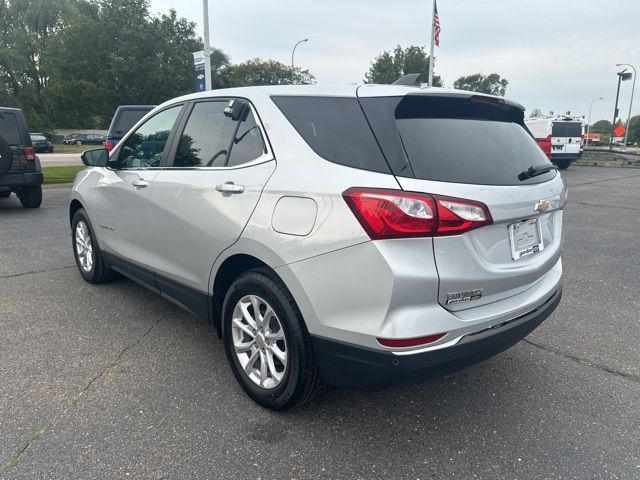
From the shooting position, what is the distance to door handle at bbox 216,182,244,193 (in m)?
2.66

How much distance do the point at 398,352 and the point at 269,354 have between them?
0.84m

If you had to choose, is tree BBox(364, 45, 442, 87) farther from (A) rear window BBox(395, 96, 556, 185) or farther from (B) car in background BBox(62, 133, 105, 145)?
(A) rear window BBox(395, 96, 556, 185)

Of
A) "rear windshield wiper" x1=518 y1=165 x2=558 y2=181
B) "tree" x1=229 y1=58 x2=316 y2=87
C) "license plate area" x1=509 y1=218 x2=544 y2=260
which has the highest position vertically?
"tree" x1=229 y1=58 x2=316 y2=87

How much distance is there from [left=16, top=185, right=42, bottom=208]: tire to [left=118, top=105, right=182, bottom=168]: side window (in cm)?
627

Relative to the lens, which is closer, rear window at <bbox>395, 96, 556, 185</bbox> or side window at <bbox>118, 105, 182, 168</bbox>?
rear window at <bbox>395, 96, 556, 185</bbox>

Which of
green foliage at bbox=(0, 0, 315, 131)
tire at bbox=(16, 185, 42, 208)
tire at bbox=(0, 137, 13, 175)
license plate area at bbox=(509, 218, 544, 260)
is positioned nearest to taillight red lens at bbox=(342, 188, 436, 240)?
license plate area at bbox=(509, 218, 544, 260)

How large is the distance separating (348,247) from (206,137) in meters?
Answer: 1.50

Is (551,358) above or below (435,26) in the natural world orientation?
below

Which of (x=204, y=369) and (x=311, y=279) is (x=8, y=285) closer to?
(x=204, y=369)

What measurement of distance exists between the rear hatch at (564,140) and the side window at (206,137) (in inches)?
792

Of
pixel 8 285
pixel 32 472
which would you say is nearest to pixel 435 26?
pixel 8 285

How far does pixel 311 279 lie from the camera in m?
2.26

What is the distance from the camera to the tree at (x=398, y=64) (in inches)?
2151

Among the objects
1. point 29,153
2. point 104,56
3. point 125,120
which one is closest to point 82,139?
point 104,56
